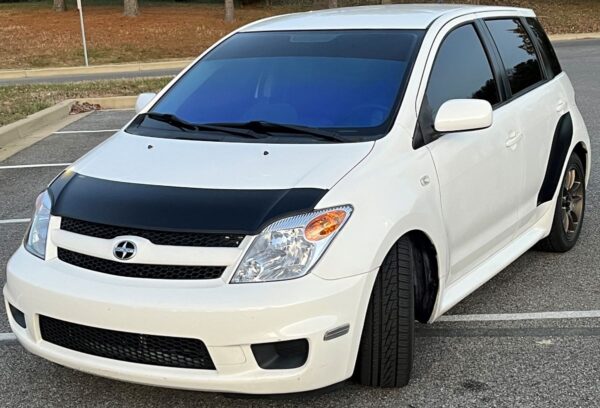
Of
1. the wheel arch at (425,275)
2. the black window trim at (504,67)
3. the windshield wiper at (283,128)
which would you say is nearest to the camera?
the wheel arch at (425,275)

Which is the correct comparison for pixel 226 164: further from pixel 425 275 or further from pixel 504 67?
pixel 504 67

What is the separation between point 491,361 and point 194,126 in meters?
1.92

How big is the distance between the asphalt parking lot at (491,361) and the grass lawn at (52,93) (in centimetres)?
780

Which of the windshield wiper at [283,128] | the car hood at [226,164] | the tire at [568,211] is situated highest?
the windshield wiper at [283,128]

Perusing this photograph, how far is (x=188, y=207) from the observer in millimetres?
2938

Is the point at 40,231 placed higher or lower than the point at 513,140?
lower

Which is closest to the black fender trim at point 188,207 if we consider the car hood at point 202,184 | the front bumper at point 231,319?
the car hood at point 202,184

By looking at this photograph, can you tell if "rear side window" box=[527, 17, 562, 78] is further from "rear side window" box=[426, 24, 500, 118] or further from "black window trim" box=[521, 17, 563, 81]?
"rear side window" box=[426, 24, 500, 118]

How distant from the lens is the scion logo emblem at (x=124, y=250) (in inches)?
113

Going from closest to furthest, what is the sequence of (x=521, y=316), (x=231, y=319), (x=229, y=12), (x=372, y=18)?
(x=231, y=319) < (x=521, y=316) < (x=372, y=18) < (x=229, y=12)

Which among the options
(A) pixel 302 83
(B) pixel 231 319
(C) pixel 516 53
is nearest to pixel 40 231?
(B) pixel 231 319

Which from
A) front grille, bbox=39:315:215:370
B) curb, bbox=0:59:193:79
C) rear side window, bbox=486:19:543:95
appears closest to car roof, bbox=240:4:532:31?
rear side window, bbox=486:19:543:95

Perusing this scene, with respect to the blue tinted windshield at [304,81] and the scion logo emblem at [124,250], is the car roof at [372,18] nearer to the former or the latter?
the blue tinted windshield at [304,81]

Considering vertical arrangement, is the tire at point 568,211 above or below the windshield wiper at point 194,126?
below
